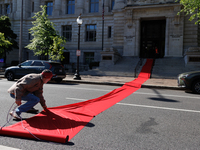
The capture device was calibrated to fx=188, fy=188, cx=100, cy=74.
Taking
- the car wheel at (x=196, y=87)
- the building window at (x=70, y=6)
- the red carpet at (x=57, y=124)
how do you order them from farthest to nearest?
the building window at (x=70, y=6)
the car wheel at (x=196, y=87)
the red carpet at (x=57, y=124)

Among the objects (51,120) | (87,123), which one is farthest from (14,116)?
(87,123)

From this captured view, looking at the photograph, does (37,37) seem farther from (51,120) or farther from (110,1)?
(51,120)

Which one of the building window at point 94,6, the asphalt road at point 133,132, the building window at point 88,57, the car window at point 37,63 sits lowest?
the asphalt road at point 133,132

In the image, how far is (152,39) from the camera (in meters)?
31.4

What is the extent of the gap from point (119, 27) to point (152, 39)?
589 centimetres

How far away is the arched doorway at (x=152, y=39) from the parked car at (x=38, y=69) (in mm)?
20115

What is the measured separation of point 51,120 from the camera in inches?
179

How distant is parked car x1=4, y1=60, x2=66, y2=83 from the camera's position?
1338 cm

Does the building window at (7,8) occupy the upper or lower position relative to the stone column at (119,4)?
upper

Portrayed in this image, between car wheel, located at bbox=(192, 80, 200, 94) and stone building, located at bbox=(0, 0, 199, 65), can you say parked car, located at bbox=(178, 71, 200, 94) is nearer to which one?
car wheel, located at bbox=(192, 80, 200, 94)

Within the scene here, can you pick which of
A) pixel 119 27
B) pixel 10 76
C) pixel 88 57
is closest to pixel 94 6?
pixel 119 27

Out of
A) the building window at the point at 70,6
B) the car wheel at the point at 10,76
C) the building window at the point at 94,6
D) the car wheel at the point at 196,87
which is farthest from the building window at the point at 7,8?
the car wheel at the point at 196,87

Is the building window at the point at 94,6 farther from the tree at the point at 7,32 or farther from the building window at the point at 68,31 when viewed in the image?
the tree at the point at 7,32

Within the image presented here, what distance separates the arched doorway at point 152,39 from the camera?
30869mm
